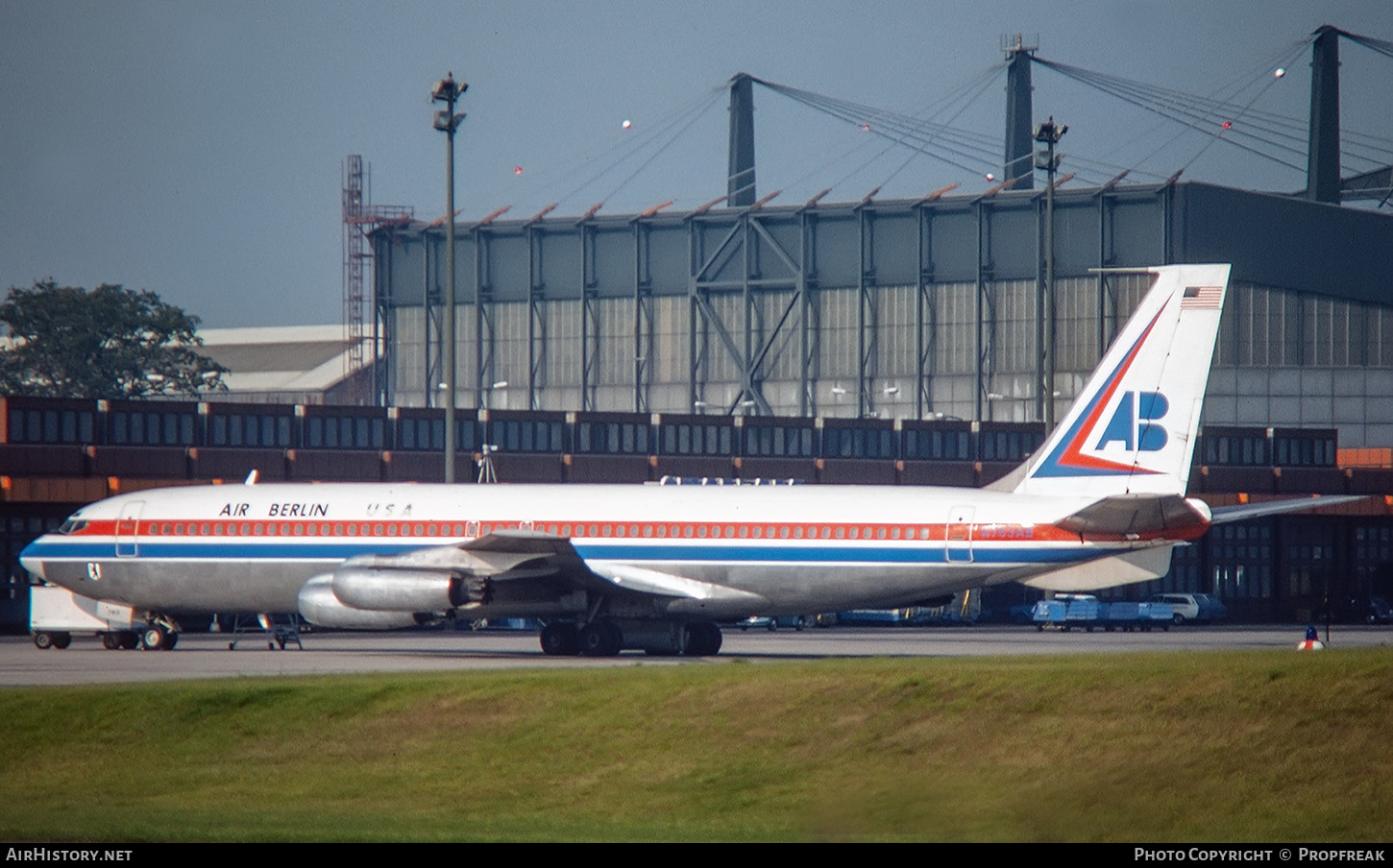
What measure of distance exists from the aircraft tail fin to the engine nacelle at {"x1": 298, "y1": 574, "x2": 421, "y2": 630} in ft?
53.6

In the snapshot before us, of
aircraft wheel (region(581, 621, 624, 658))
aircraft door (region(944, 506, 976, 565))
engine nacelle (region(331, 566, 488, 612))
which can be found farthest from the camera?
aircraft wheel (region(581, 621, 624, 658))

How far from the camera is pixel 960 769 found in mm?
20359

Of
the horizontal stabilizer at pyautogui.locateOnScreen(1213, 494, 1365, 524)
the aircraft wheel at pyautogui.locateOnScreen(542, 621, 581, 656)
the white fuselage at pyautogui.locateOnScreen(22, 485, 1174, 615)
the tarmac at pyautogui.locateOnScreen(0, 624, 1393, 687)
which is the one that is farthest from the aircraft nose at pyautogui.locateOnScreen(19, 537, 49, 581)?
the horizontal stabilizer at pyautogui.locateOnScreen(1213, 494, 1365, 524)

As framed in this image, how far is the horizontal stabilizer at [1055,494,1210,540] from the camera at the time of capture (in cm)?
3909

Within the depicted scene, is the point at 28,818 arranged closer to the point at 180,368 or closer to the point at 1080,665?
the point at 1080,665

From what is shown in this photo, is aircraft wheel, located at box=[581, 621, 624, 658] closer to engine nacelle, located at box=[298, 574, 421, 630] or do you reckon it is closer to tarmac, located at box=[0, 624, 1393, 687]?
tarmac, located at box=[0, 624, 1393, 687]

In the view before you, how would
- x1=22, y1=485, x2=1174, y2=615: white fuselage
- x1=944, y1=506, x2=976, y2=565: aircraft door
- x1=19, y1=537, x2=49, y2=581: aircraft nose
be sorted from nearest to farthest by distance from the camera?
x1=944, y1=506, x2=976, y2=565: aircraft door
x1=22, y1=485, x2=1174, y2=615: white fuselage
x1=19, y1=537, x2=49, y2=581: aircraft nose

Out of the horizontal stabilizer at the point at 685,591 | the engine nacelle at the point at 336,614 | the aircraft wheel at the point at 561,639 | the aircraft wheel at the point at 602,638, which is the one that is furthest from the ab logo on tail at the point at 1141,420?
the engine nacelle at the point at 336,614

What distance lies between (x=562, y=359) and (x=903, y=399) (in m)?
26.9

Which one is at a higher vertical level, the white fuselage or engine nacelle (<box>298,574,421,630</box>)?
the white fuselage

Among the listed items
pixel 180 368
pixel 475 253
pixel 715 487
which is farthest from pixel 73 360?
pixel 715 487

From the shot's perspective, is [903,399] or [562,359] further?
[562,359]

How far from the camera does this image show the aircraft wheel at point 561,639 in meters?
44.4

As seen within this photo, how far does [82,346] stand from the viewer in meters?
145
